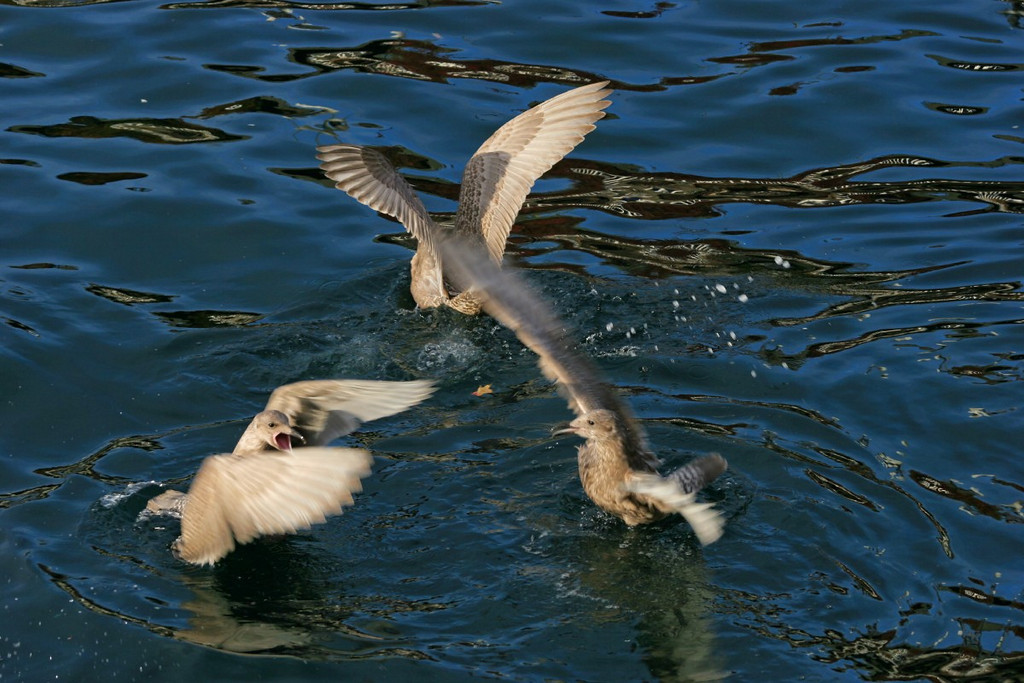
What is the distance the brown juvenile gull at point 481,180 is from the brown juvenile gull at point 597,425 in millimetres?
2268

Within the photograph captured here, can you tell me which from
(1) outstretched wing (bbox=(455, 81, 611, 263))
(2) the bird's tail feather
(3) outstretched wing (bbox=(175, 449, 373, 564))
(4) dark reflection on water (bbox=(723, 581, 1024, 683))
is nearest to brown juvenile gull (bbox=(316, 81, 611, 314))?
(1) outstretched wing (bbox=(455, 81, 611, 263))

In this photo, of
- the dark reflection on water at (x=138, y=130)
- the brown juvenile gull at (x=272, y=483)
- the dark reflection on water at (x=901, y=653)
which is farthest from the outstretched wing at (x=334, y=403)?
the dark reflection on water at (x=138, y=130)

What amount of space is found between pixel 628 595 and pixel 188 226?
529 centimetres

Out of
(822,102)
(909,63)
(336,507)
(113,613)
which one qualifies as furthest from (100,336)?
(909,63)

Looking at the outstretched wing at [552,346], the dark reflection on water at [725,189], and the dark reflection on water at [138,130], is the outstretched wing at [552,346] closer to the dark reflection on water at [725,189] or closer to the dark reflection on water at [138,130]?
the dark reflection on water at [725,189]

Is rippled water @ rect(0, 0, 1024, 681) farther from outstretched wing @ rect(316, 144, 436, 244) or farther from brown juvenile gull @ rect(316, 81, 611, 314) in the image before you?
outstretched wing @ rect(316, 144, 436, 244)

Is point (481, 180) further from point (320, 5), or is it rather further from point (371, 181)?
point (320, 5)

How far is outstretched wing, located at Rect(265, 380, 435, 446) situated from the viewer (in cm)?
653

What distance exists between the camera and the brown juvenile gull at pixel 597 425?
6.51m

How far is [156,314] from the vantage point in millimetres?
8898

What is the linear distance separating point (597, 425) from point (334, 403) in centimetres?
131

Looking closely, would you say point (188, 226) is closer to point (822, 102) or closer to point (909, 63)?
point (822, 102)

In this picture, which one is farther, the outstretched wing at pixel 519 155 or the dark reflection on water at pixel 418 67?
the dark reflection on water at pixel 418 67

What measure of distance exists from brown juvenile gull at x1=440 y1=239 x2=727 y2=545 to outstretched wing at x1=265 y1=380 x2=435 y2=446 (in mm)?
663
